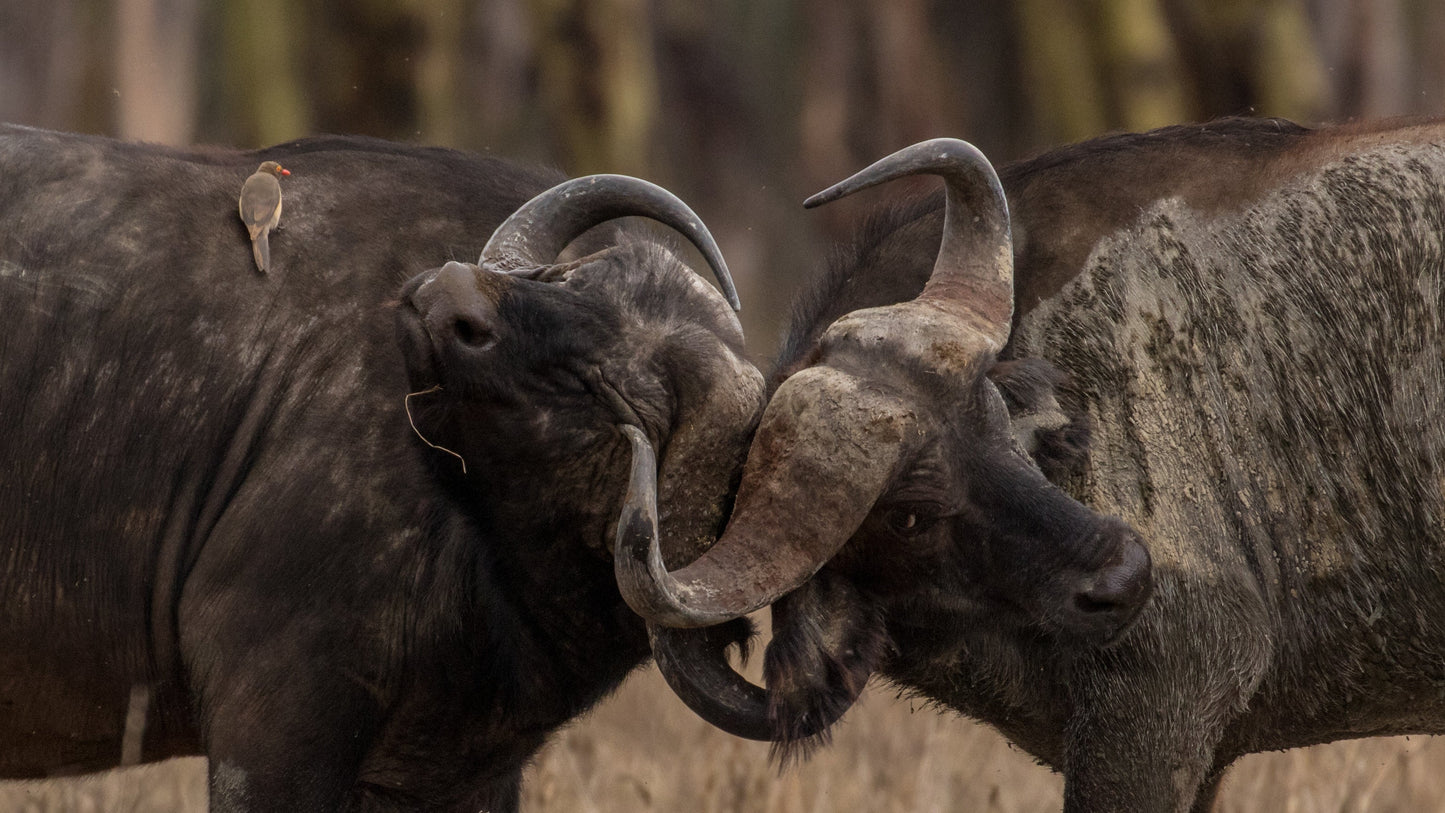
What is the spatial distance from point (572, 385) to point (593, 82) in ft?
26.7

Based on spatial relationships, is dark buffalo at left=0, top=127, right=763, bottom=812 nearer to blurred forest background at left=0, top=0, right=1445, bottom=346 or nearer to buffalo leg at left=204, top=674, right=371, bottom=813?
buffalo leg at left=204, top=674, right=371, bottom=813

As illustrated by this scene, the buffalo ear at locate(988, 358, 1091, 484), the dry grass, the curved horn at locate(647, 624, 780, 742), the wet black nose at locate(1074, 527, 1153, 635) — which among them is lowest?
the dry grass

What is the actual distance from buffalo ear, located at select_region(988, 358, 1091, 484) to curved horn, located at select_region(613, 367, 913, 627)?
0.50 metres

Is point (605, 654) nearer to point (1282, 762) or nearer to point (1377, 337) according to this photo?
point (1377, 337)

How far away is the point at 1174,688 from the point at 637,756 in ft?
9.83

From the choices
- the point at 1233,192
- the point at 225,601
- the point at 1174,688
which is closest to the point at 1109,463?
the point at 1174,688

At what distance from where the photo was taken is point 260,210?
14.1 feet

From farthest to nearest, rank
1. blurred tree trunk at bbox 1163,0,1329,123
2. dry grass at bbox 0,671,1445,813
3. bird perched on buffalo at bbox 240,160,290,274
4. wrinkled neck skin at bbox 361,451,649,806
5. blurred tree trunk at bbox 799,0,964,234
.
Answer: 1. blurred tree trunk at bbox 799,0,964,234
2. blurred tree trunk at bbox 1163,0,1329,123
3. dry grass at bbox 0,671,1445,813
4. bird perched on buffalo at bbox 240,160,290,274
5. wrinkled neck skin at bbox 361,451,649,806

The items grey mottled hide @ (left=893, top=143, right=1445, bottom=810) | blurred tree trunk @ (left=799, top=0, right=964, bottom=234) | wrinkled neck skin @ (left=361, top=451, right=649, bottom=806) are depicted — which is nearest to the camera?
wrinkled neck skin @ (left=361, top=451, right=649, bottom=806)

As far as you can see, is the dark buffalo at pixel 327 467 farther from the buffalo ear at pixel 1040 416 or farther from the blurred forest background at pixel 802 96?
the blurred forest background at pixel 802 96

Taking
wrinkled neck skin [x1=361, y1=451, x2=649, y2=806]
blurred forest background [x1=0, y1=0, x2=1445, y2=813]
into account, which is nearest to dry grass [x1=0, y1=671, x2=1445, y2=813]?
blurred forest background [x1=0, y1=0, x2=1445, y2=813]

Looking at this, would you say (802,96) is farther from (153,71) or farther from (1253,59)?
(153,71)

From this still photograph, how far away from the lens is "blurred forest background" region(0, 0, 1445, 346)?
1108 cm

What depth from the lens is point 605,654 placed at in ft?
14.3
